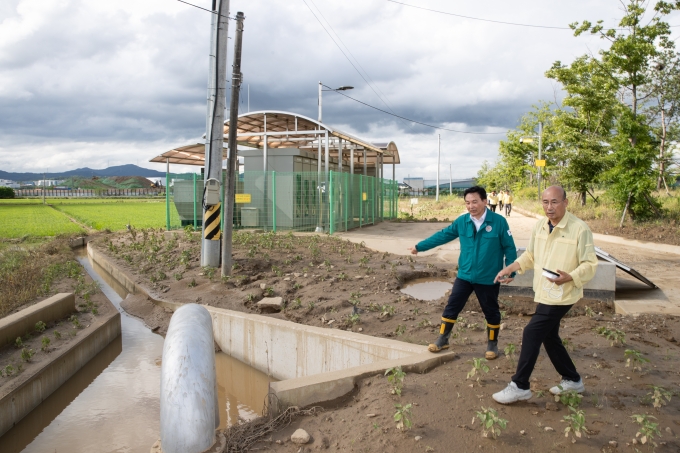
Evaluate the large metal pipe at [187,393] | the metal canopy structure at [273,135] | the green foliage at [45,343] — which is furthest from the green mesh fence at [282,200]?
the large metal pipe at [187,393]

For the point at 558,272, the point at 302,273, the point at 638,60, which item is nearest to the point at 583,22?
the point at 638,60

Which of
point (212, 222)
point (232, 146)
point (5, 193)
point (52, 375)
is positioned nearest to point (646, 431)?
point (52, 375)

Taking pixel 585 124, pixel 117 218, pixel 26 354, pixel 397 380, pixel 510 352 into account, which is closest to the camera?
pixel 397 380

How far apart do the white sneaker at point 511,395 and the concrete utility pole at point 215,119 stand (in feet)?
24.7

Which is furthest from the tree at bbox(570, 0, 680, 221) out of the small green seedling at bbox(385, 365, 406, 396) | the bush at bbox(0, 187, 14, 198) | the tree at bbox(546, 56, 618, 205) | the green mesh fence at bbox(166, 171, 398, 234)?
the bush at bbox(0, 187, 14, 198)

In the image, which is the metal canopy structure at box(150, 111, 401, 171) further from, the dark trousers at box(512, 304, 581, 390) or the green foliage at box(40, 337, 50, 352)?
the dark trousers at box(512, 304, 581, 390)

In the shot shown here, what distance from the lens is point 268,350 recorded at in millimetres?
7238

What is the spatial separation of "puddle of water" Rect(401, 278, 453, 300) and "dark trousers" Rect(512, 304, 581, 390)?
472 centimetres

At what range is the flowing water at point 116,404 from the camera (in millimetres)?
5484

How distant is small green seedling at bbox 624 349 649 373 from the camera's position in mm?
4723

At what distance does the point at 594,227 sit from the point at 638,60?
6.38 m

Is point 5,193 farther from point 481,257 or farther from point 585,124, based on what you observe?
point 481,257

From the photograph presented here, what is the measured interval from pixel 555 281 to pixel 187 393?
9.10ft

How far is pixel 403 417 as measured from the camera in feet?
12.7
